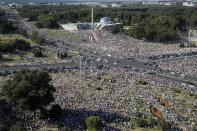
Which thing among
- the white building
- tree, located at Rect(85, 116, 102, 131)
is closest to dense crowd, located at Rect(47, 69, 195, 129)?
tree, located at Rect(85, 116, 102, 131)

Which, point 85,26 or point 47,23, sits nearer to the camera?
point 47,23

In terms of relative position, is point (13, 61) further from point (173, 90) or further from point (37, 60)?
point (173, 90)

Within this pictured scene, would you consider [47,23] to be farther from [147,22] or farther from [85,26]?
[147,22]

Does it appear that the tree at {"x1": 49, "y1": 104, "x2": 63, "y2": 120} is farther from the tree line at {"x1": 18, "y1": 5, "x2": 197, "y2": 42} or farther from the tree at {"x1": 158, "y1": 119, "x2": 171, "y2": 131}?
the tree line at {"x1": 18, "y1": 5, "x2": 197, "y2": 42}

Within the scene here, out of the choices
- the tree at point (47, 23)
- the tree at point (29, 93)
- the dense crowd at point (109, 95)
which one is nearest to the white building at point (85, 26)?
the tree at point (47, 23)

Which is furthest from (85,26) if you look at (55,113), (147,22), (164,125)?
(164,125)

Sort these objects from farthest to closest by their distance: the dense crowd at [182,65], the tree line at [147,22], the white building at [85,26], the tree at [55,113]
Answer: the white building at [85,26] < the tree line at [147,22] < the dense crowd at [182,65] < the tree at [55,113]

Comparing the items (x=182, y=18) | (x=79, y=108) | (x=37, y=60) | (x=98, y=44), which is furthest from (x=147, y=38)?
(x=79, y=108)

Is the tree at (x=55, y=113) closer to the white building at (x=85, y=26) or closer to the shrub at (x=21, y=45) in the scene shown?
the shrub at (x=21, y=45)
